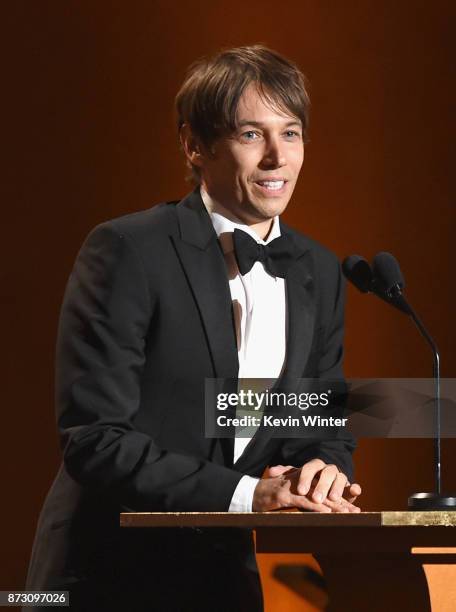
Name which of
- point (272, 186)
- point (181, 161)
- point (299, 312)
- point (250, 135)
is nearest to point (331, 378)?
point (299, 312)

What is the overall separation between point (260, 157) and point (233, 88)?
0.16 meters

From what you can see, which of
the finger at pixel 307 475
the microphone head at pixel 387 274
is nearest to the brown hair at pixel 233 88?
the microphone head at pixel 387 274

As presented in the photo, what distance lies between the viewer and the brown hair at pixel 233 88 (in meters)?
2.53

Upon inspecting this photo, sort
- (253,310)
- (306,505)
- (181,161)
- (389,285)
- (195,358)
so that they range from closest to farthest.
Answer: (306,505), (389,285), (195,358), (253,310), (181,161)

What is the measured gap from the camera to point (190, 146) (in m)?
2.70

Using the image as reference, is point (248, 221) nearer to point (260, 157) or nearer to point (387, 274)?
point (260, 157)

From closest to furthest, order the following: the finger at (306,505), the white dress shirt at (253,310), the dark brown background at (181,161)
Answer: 1. the finger at (306,505)
2. the white dress shirt at (253,310)
3. the dark brown background at (181,161)

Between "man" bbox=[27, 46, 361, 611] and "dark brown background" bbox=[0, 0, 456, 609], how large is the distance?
0.97 metres

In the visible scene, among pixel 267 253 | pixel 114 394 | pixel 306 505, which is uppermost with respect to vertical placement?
pixel 267 253

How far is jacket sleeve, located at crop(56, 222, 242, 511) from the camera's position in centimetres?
208

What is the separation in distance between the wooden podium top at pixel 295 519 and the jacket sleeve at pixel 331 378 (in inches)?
28.2

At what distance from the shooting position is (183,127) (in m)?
2.71

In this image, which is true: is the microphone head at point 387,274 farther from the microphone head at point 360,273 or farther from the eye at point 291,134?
the eye at point 291,134

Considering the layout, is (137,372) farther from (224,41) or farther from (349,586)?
(224,41)
